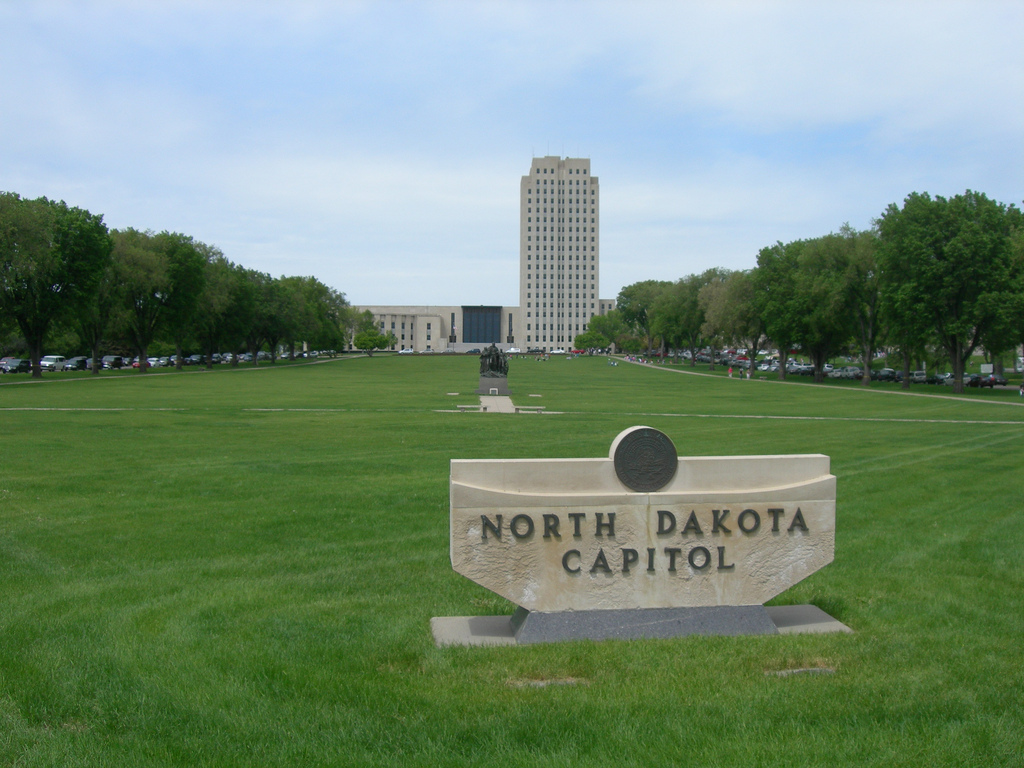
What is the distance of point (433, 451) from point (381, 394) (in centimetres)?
2501

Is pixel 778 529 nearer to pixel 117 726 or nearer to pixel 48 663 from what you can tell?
pixel 117 726

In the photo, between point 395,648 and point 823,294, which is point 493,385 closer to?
point 823,294

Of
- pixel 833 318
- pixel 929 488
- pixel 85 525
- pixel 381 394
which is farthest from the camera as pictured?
pixel 833 318

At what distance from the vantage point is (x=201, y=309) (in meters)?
82.2

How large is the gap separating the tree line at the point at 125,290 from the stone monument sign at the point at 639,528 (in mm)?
52769

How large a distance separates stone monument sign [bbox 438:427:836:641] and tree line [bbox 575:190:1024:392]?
47.1m

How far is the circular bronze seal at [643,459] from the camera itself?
6383mm

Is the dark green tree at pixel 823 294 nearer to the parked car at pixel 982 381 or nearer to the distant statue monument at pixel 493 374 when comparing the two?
the parked car at pixel 982 381

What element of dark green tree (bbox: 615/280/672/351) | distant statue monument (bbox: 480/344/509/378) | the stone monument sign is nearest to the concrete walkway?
distant statue monument (bbox: 480/344/509/378)

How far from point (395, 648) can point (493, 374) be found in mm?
36820

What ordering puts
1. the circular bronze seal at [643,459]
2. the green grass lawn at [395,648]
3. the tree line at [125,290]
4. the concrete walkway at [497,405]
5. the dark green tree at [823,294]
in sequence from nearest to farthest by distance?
the green grass lawn at [395,648], the circular bronze seal at [643,459], the concrete walkway at [497,405], the tree line at [125,290], the dark green tree at [823,294]

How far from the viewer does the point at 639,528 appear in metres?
6.44

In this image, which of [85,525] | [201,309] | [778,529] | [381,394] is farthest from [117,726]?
[201,309]

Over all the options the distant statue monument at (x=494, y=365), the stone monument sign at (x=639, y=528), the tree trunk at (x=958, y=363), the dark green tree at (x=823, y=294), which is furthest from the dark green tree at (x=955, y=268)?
the stone monument sign at (x=639, y=528)
